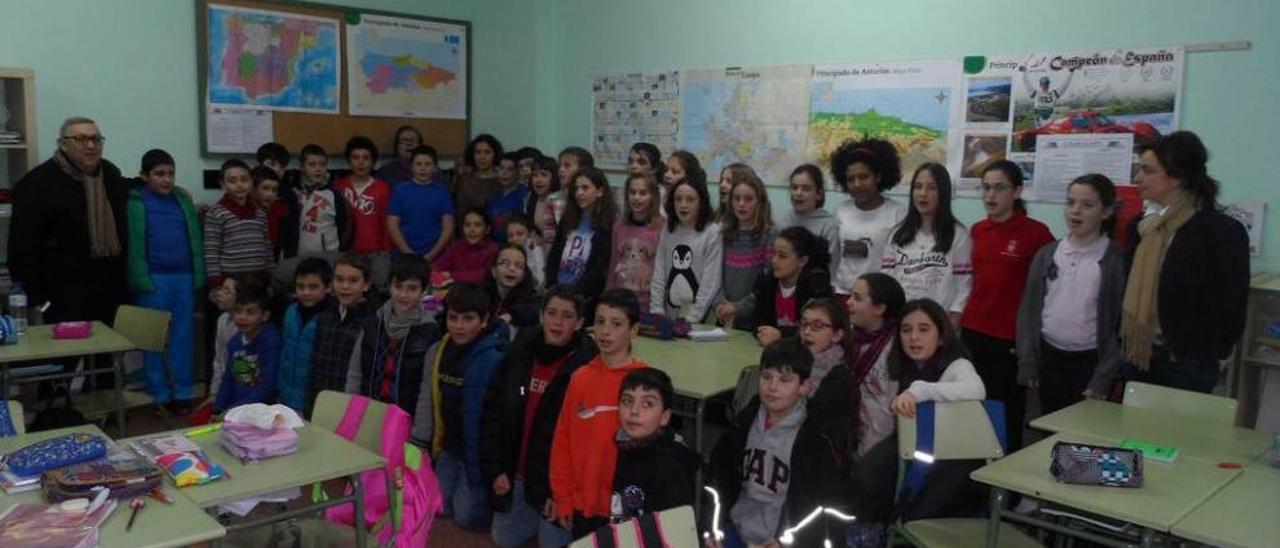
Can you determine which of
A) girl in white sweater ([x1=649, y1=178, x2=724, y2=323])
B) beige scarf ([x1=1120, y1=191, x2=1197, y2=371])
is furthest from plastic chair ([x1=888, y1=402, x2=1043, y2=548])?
girl in white sweater ([x1=649, y1=178, x2=724, y2=323])

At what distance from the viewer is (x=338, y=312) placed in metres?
3.92

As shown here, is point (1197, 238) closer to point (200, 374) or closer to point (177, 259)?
point (177, 259)

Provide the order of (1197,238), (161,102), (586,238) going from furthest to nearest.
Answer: (161,102) < (586,238) < (1197,238)

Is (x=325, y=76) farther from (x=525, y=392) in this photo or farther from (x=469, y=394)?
(x=525, y=392)

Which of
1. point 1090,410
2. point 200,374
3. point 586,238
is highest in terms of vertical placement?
point 586,238

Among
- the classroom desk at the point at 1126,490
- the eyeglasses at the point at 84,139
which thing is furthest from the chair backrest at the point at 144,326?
the classroom desk at the point at 1126,490

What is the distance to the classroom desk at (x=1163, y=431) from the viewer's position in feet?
9.29

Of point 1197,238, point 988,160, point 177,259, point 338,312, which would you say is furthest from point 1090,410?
point 177,259

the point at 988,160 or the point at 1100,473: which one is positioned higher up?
the point at 988,160

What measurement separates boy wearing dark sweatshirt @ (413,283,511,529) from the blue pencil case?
4.22 feet

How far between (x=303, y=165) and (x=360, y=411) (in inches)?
132

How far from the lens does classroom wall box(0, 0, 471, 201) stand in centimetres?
511

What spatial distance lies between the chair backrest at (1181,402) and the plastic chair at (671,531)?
6.34ft

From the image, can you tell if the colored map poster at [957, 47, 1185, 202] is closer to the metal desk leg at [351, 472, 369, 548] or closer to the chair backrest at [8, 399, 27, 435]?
the metal desk leg at [351, 472, 369, 548]
